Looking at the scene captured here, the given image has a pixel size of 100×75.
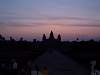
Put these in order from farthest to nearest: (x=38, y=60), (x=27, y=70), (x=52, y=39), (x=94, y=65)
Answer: (x=52, y=39), (x=38, y=60), (x=94, y=65), (x=27, y=70)

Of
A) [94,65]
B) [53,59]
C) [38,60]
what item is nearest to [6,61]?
[38,60]

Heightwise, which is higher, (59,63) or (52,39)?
(52,39)

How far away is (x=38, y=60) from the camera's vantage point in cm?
2920

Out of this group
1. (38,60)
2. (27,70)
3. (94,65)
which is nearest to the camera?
(27,70)

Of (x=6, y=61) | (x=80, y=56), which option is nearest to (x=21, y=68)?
(x=6, y=61)

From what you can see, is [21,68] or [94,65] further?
[94,65]

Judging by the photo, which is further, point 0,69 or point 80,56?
point 80,56

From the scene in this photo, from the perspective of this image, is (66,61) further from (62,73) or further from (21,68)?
(21,68)

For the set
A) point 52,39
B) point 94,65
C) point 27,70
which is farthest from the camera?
point 52,39

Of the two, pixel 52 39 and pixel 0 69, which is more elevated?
pixel 52 39

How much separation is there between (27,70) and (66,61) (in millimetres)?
8246

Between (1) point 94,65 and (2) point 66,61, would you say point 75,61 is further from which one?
(1) point 94,65

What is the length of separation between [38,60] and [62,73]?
2551 millimetres

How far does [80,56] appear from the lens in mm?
30797
